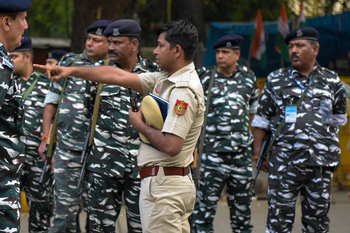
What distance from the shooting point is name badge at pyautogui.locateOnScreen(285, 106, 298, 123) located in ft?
19.9

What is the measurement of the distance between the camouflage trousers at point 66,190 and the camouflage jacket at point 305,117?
2.01 meters

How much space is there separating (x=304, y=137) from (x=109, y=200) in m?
1.98

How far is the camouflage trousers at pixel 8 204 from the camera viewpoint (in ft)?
11.9

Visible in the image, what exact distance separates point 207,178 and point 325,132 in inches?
66.7

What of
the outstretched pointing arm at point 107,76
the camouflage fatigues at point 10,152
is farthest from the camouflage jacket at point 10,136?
the outstretched pointing arm at point 107,76

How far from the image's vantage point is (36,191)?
282 inches

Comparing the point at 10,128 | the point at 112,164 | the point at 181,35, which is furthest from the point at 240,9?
the point at 10,128

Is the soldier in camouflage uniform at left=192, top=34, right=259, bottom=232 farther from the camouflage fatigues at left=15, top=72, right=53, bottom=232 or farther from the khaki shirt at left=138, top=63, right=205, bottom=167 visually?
the khaki shirt at left=138, top=63, right=205, bottom=167

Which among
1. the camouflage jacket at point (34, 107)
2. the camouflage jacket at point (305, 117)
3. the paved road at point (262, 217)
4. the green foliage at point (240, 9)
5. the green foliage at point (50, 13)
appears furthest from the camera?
the green foliage at point (50, 13)

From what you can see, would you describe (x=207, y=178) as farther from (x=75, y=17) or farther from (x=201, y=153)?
(x=75, y=17)

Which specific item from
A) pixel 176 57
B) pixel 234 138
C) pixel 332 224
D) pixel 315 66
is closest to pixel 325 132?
pixel 315 66

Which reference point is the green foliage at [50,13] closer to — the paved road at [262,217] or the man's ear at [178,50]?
the paved road at [262,217]

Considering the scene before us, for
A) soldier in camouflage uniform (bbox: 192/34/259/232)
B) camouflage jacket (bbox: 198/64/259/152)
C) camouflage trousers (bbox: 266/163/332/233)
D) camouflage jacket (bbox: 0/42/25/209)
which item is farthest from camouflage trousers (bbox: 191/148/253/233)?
camouflage jacket (bbox: 0/42/25/209)

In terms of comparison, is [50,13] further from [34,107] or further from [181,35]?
[181,35]
